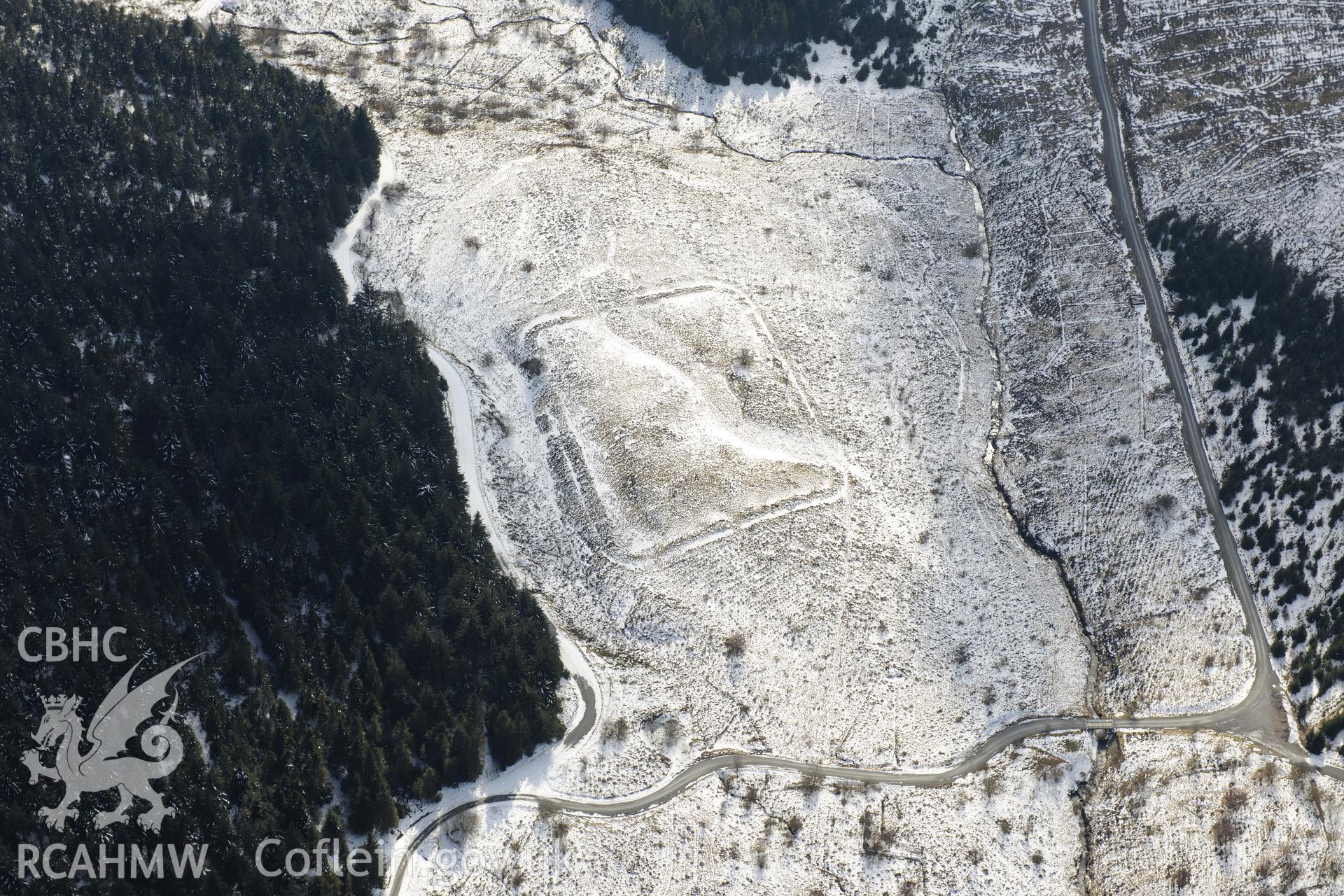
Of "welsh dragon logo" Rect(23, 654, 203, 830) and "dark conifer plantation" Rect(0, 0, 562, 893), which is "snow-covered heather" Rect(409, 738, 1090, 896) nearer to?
"dark conifer plantation" Rect(0, 0, 562, 893)

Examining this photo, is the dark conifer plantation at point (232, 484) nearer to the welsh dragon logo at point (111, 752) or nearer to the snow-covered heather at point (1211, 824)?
the welsh dragon logo at point (111, 752)

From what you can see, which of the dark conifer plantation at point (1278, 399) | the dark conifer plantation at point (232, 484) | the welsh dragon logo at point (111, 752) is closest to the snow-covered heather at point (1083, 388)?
the dark conifer plantation at point (1278, 399)

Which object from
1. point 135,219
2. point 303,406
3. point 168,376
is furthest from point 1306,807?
point 135,219

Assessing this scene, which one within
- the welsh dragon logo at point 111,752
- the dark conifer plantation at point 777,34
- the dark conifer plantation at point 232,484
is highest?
the dark conifer plantation at point 777,34

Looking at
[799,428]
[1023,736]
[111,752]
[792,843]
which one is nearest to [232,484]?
[111,752]

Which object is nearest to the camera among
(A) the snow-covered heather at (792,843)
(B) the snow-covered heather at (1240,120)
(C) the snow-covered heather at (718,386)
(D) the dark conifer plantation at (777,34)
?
(A) the snow-covered heather at (792,843)

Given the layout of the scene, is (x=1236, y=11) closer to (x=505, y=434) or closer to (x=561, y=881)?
(x=505, y=434)

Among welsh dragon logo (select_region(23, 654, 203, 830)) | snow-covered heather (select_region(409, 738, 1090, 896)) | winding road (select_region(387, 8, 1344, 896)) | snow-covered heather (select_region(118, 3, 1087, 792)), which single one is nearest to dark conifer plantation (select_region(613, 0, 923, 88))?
snow-covered heather (select_region(118, 3, 1087, 792))
